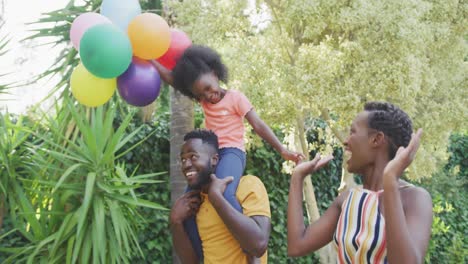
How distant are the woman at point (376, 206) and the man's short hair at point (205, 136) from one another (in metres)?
0.89

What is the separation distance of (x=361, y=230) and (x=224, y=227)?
105 cm

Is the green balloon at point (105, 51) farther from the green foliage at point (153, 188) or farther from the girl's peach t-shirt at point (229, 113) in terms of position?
the green foliage at point (153, 188)

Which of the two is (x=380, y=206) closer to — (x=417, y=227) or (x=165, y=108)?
(x=417, y=227)

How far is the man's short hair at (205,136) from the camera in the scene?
11.0 feet

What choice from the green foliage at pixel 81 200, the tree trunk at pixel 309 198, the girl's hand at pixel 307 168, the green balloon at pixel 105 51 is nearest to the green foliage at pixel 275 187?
the tree trunk at pixel 309 198

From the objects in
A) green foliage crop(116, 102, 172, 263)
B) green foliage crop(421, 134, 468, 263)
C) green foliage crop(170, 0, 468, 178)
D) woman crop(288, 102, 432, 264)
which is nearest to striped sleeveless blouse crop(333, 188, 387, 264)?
woman crop(288, 102, 432, 264)

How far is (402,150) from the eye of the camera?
85.0 inches

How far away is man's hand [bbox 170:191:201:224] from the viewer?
10.8ft

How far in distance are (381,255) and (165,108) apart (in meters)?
8.23

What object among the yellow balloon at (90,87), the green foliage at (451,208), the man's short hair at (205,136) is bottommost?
the green foliage at (451,208)

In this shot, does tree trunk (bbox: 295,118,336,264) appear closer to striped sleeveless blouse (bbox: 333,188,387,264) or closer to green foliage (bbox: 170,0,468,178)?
green foliage (bbox: 170,0,468,178)

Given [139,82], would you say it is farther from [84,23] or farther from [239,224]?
[239,224]

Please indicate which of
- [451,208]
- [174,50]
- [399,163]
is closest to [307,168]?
[399,163]

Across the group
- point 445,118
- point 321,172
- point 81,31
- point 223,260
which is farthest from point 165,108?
point 223,260
